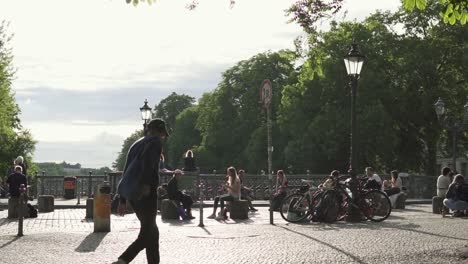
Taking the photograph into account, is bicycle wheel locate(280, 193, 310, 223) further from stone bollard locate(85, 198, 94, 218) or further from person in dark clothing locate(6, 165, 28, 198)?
person in dark clothing locate(6, 165, 28, 198)

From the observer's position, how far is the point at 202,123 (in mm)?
78500

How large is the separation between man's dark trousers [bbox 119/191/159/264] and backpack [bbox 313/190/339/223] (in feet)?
31.3

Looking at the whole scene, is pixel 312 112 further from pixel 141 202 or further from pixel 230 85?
pixel 141 202

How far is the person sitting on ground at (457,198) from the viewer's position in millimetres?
20531

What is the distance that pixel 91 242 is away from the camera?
12.9 meters

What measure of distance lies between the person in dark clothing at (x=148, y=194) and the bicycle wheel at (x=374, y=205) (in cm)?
1032

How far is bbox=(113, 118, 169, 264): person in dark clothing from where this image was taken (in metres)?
8.62

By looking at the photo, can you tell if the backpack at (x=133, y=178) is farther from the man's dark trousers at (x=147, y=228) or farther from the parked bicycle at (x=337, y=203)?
the parked bicycle at (x=337, y=203)

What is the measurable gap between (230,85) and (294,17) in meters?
59.5

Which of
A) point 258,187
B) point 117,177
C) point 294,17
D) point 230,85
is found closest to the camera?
point 294,17

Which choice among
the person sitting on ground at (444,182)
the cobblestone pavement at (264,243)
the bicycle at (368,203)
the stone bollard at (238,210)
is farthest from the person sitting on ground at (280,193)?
the cobblestone pavement at (264,243)

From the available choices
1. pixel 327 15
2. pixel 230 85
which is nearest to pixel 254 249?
pixel 327 15

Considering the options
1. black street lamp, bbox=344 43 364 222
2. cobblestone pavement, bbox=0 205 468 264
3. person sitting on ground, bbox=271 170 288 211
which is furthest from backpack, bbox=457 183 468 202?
person sitting on ground, bbox=271 170 288 211

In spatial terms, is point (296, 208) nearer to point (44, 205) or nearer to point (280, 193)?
point (280, 193)
